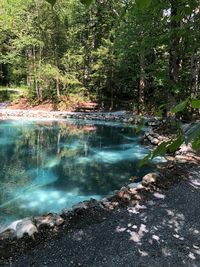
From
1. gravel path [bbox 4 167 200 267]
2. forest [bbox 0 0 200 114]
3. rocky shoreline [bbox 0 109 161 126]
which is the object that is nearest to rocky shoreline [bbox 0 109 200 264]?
gravel path [bbox 4 167 200 267]

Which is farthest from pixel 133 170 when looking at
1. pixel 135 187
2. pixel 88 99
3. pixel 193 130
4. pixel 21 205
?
pixel 88 99

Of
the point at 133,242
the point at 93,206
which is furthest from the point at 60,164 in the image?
the point at 133,242

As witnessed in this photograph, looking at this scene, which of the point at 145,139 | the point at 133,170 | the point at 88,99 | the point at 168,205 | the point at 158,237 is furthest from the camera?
the point at 88,99

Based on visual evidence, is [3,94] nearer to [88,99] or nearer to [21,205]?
[88,99]

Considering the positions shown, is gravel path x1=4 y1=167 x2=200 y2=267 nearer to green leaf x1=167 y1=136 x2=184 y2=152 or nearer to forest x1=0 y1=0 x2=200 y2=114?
green leaf x1=167 y1=136 x2=184 y2=152

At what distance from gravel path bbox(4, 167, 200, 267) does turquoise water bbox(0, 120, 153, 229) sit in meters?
2.23

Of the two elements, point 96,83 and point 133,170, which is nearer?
point 133,170

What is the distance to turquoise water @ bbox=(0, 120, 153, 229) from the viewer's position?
8.31 metres

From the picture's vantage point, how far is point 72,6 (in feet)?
86.8

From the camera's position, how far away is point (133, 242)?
195 inches

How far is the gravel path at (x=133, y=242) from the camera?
447 centimetres

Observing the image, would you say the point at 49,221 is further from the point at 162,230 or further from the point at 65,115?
the point at 65,115

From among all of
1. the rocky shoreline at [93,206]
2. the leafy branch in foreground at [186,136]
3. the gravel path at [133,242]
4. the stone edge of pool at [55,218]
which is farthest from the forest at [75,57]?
the leafy branch in foreground at [186,136]

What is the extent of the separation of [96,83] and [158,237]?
21648 mm
